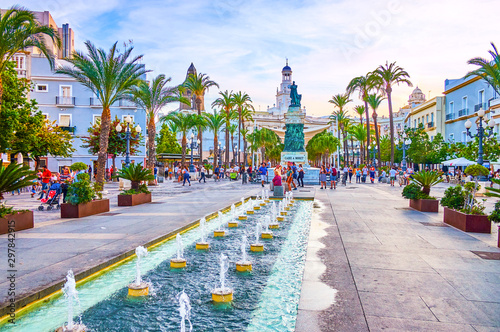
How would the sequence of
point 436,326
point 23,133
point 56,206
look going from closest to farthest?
point 436,326 → point 56,206 → point 23,133

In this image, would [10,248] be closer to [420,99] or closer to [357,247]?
[357,247]

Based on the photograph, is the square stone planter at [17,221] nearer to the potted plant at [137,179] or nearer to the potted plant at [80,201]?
the potted plant at [80,201]

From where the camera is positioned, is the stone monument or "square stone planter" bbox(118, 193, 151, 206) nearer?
"square stone planter" bbox(118, 193, 151, 206)

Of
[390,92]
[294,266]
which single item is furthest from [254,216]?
[390,92]

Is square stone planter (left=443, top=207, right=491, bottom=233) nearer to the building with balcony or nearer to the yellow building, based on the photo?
the building with balcony

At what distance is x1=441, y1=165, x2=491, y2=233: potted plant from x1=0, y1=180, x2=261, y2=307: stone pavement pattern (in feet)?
22.9

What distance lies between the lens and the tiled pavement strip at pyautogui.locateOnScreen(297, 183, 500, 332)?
173 inches

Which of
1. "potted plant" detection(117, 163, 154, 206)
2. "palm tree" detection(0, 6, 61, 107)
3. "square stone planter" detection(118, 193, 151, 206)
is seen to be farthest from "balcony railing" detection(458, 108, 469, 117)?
"palm tree" detection(0, 6, 61, 107)

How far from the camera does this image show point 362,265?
667 centimetres

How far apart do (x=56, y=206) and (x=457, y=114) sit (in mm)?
43706

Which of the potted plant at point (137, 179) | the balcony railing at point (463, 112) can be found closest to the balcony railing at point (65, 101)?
the potted plant at point (137, 179)

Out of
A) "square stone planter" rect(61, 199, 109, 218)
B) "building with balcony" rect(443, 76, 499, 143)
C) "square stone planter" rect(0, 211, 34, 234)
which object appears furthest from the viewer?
"building with balcony" rect(443, 76, 499, 143)

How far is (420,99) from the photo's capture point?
95250 millimetres

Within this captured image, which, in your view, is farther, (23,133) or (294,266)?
(23,133)
